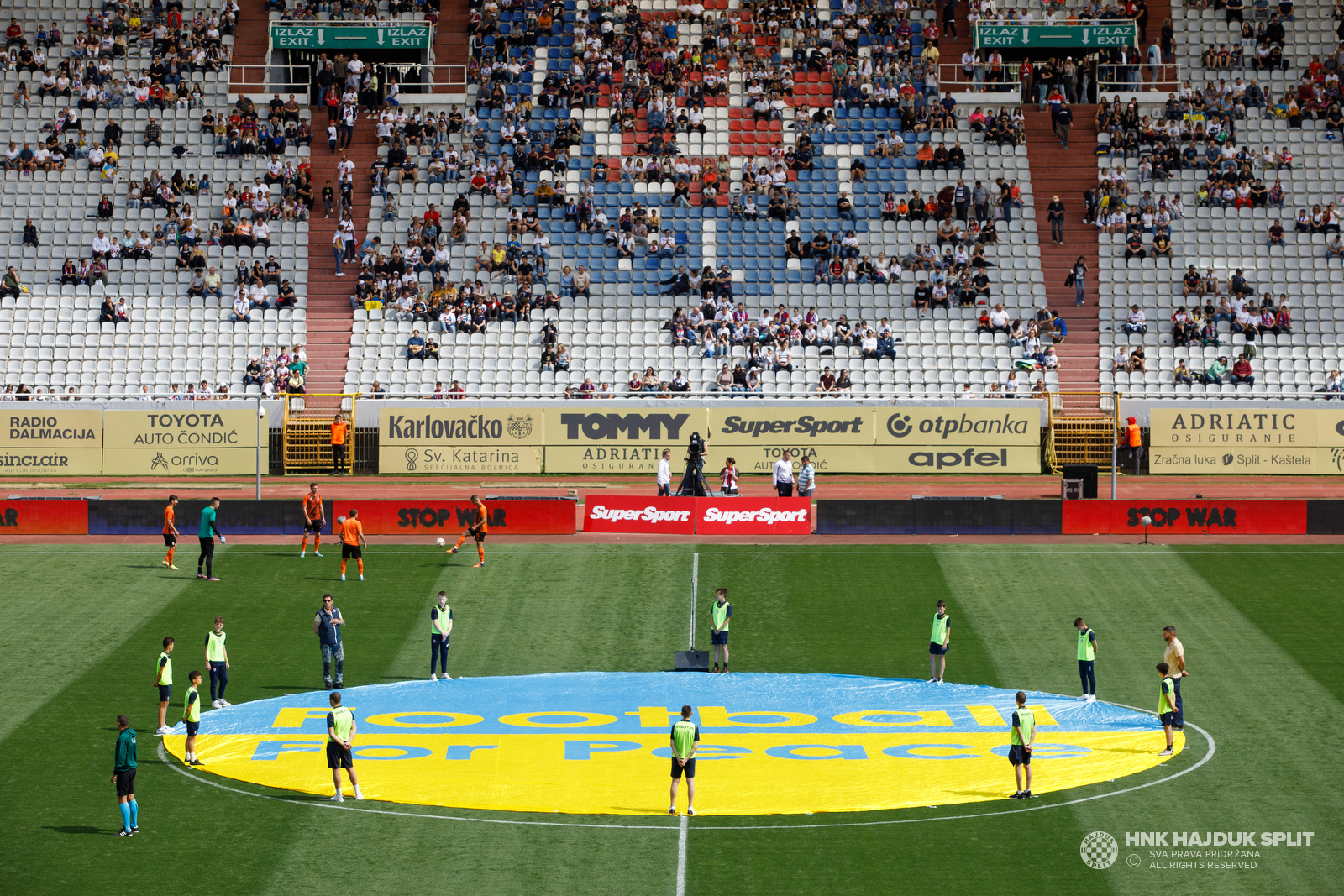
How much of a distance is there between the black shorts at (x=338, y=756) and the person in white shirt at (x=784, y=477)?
66.7 ft

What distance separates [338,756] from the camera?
762 inches

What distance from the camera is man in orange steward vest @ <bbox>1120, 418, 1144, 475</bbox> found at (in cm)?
4425

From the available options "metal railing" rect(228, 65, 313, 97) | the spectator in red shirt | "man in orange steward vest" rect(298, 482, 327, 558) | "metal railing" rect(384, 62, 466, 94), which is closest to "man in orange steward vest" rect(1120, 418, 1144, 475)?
the spectator in red shirt

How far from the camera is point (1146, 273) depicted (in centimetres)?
4994

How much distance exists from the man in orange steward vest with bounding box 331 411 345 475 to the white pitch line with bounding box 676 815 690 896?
27.6 metres

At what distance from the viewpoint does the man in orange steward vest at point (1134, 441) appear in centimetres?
4425

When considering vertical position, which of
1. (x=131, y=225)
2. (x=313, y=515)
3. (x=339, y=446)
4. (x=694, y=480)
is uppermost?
(x=131, y=225)

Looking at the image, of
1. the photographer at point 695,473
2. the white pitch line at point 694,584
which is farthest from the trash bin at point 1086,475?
the white pitch line at point 694,584

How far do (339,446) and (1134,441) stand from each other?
76.0 ft

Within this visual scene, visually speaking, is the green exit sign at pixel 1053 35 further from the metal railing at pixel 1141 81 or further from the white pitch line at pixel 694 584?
the white pitch line at pixel 694 584

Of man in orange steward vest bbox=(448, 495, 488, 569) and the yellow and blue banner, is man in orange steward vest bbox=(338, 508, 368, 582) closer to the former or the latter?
man in orange steward vest bbox=(448, 495, 488, 569)

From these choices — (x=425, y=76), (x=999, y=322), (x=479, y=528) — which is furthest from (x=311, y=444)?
(x=999, y=322)

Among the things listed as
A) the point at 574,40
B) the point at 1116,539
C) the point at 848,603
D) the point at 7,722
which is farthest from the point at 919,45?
the point at 7,722

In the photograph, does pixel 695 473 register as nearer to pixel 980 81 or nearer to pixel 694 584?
pixel 694 584
